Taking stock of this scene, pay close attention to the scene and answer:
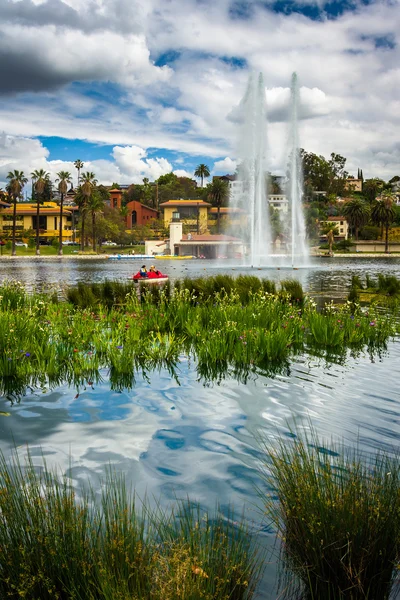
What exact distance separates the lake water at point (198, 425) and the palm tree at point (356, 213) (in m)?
123

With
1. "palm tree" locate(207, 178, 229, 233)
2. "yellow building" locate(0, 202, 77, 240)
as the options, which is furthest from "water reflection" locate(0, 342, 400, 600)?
"palm tree" locate(207, 178, 229, 233)

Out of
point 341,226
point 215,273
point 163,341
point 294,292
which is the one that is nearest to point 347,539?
point 163,341

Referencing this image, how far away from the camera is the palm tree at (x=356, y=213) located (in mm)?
127688

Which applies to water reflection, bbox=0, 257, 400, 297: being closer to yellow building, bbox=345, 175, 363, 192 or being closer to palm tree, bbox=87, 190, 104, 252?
palm tree, bbox=87, 190, 104, 252

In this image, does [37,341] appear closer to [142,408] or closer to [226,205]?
[142,408]

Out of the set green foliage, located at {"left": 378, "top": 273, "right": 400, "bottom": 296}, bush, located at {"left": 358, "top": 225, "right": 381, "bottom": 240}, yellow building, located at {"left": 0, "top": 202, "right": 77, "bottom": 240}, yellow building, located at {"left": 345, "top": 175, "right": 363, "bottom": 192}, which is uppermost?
yellow building, located at {"left": 345, "top": 175, "right": 363, "bottom": 192}

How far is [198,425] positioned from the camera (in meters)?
7.61

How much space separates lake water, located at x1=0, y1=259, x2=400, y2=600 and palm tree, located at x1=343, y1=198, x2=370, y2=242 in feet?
405

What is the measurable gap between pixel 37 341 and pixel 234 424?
4.97 m

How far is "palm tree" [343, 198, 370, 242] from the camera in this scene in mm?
127688

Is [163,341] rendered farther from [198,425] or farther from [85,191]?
[85,191]

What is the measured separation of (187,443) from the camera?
271 inches

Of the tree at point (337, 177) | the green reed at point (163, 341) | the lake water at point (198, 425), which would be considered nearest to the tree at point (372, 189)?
the tree at point (337, 177)

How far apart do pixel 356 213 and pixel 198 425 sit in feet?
418
